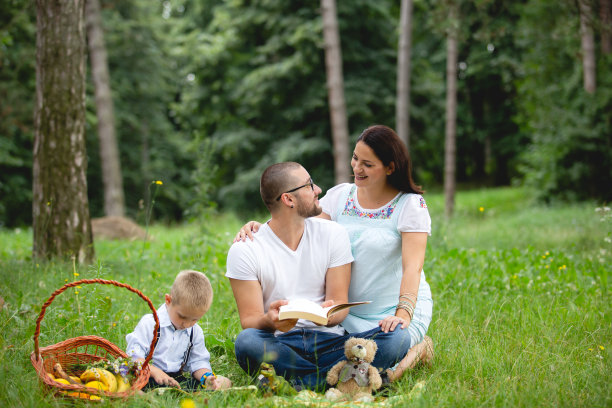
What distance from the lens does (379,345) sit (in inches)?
119

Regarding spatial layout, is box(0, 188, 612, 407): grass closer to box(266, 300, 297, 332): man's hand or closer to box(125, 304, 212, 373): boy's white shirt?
box(125, 304, 212, 373): boy's white shirt

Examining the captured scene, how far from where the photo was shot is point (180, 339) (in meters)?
3.11

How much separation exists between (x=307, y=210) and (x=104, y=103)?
9.77 m

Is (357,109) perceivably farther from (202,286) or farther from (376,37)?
(202,286)

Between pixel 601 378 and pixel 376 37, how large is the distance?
1326 cm

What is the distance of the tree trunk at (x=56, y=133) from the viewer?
5.00 metres

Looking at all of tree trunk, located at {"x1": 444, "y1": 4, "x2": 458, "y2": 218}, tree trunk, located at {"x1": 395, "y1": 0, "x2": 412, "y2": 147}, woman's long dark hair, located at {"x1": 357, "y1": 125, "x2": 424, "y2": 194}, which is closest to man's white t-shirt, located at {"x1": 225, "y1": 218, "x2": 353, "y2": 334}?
woman's long dark hair, located at {"x1": 357, "y1": 125, "x2": 424, "y2": 194}

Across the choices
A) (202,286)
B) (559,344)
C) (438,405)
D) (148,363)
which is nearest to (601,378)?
(559,344)

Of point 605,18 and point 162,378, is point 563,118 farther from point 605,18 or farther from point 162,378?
point 162,378

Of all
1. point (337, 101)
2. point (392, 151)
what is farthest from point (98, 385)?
point (337, 101)

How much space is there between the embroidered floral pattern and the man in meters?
0.29

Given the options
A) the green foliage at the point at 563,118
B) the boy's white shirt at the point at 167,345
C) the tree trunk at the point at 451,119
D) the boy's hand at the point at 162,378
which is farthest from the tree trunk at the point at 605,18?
the boy's hand at the point at 162,378

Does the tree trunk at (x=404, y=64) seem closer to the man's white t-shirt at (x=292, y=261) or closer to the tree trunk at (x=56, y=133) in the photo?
the tree trunk at (x=56, y=133)

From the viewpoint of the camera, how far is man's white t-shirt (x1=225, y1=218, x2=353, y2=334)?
308 cm
